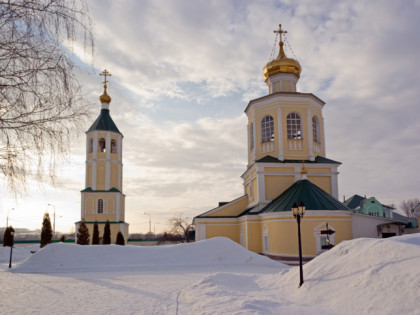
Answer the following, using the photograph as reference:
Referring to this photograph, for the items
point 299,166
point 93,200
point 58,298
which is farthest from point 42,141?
point 93,200

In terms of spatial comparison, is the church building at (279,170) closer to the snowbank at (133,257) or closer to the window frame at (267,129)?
the window frame at (267,129)

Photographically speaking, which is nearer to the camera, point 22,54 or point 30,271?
point 22,54

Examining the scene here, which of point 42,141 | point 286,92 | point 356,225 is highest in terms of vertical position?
point 286,92

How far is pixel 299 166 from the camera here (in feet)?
89.7

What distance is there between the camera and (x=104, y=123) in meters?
44.6

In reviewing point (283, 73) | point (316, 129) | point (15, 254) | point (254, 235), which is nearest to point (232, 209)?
point (254, 235)

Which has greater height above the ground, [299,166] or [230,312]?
[299,166]

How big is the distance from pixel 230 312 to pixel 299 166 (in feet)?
66.7

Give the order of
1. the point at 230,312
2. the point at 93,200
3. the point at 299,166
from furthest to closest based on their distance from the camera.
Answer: the point at 93,200 → the point at 299,166 → the point at 230,312

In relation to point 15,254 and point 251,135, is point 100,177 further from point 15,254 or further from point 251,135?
point 251,135

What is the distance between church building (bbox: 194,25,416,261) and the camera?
23688 millimetres

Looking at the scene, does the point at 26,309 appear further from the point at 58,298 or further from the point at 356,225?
the point at 356,225

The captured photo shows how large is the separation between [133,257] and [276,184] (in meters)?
11.4

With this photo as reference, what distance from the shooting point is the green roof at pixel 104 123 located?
43956 millimetres
